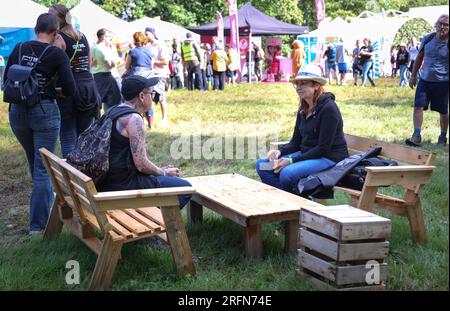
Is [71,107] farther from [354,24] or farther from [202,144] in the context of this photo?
[354,24]

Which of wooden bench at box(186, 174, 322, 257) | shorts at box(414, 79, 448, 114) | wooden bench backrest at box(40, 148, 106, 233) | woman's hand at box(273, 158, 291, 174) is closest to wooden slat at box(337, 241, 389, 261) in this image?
wooden bench at box(186, 174, 322, 257)

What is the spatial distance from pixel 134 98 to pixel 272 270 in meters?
1.48

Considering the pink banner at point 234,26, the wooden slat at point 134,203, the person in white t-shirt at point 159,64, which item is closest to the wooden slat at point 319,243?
the wooden slat at point 134,203

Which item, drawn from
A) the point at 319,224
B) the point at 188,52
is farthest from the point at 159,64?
the point at 188,52

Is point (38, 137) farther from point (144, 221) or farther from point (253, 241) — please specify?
point (253, 241)

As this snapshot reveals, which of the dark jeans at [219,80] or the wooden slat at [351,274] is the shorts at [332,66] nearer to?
the dark jeans at [219,80]

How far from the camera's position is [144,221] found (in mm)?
3547

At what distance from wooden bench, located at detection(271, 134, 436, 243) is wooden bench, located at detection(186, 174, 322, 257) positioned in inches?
15.5

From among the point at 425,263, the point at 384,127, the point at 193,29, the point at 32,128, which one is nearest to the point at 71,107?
the point at 32,128

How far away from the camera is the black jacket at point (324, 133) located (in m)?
4.46

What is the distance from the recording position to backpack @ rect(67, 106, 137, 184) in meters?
3.56

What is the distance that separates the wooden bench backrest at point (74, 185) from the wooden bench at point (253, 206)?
36.3 inches

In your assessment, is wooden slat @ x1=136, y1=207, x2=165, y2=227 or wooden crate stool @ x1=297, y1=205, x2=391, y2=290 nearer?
wooden crate stool @ x1=297, y1=205, x2=391, y2=290

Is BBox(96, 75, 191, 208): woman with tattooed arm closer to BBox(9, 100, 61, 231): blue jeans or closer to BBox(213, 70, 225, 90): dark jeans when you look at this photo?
BBox(9, 100, 61, 231): blue jeans
